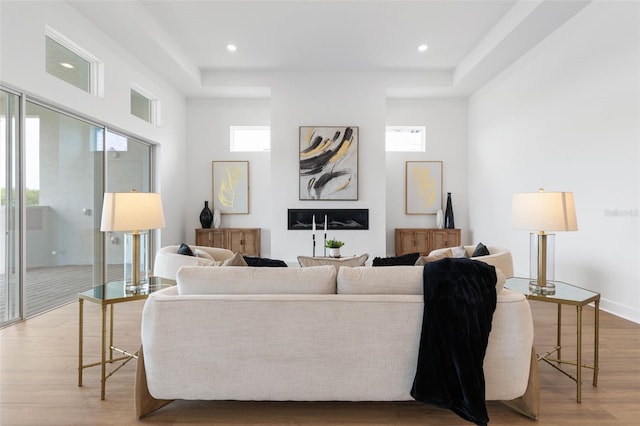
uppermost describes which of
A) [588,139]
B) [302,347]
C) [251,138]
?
[251,138]

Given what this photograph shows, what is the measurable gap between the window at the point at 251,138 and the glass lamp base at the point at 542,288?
5.65 metres

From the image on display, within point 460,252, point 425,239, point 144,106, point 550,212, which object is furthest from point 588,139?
point 144,106

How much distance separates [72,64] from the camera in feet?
13.0

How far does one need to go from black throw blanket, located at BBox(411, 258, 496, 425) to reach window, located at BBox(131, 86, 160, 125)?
515 cm

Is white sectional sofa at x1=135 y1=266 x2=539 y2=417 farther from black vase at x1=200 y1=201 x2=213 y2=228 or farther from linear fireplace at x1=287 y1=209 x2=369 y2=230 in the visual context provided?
black vase at x1=200 y1=201 x2=213 y2=228

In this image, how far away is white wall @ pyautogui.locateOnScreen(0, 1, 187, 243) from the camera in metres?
3.14

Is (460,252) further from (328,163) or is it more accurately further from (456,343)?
(328,163)

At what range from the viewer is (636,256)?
11.1 feet

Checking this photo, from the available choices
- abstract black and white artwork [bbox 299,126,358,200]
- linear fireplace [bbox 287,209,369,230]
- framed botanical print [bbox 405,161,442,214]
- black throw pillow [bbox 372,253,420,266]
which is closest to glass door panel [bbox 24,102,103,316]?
linear fireplace [bbox 287,209,369,230]

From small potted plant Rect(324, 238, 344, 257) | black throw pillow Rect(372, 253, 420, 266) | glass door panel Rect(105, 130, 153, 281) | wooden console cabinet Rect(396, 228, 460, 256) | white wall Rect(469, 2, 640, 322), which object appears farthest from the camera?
wooden console cabinet Rect(396, 228, 460, 256)

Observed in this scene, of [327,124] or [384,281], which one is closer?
[384,281]

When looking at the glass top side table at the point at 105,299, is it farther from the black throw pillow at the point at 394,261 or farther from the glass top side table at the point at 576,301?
the glass top side table at the point at 576,301

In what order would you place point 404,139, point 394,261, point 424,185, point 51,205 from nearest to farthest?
point 394,261, point 51,205, point 424,185, point 404,139

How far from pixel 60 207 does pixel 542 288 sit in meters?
4.49
